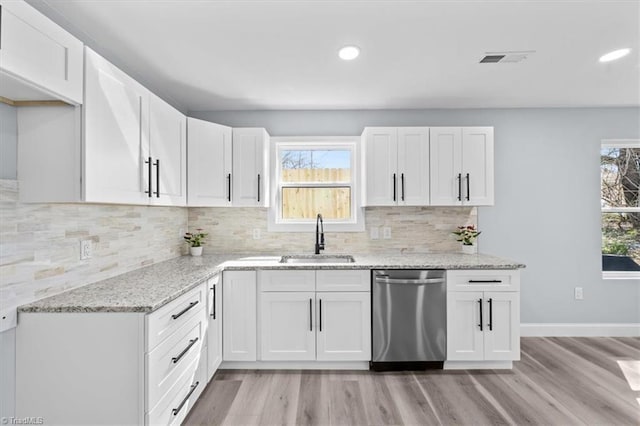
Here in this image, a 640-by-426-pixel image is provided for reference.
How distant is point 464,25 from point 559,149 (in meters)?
2.34

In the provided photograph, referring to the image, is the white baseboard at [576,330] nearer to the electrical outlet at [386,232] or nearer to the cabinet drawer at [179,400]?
the electrical outlet at [386,232]

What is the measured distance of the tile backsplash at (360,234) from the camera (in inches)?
134

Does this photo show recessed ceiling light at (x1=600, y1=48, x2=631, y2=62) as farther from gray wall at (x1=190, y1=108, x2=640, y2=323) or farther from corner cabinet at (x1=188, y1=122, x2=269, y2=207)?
corner cabinet at (x1=188, y1=122, x2=269, y2=207)

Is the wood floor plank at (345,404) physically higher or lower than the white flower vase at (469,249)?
lower

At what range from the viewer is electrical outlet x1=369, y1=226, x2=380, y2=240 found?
3.40 meters

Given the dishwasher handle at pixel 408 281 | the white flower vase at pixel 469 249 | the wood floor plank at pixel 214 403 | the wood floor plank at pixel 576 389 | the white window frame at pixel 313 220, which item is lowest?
the wood floor plank at pixel 214 403

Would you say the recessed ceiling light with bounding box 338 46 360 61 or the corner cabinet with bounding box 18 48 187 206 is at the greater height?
the recessed ceiling light with bounding box 338 46 360 61

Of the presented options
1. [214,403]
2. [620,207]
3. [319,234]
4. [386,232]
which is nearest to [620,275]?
[620,207]

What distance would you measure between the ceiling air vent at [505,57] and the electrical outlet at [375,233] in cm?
175

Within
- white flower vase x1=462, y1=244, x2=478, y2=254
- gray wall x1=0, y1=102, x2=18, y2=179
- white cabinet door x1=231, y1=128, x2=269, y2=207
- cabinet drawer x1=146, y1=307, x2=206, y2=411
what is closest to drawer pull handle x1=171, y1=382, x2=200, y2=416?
cabinet drawer x1=146, y1=307, x2=206, y2=411

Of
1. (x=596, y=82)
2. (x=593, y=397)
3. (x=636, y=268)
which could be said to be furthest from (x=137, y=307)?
(x=636, y=268)

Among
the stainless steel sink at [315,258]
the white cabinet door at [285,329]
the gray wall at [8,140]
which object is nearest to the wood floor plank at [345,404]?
the white cabinet door at [285,329]

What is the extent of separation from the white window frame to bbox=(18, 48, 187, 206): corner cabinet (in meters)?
1.48

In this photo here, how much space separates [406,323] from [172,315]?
1.80 meters
